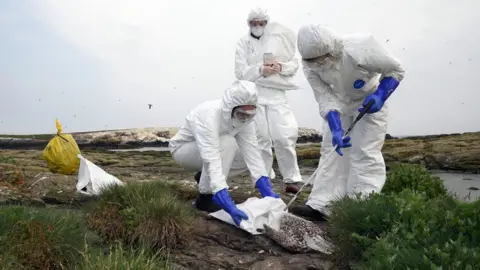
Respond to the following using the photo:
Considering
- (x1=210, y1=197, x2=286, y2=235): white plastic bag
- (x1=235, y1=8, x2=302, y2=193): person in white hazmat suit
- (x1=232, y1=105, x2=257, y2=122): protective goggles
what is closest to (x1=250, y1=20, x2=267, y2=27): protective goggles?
(x1=235, y1=8, x2=302, y2=193): person in white hazmat suit

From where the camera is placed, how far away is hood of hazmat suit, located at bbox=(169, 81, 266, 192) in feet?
15.9

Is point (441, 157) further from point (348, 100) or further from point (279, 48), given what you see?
point (348, 100)

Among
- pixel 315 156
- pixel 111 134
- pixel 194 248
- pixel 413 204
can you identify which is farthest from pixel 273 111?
pixel 111 134

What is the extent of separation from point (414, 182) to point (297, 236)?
2.10 m

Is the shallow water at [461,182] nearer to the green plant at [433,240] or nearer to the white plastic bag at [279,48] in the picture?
the white plastic bag at [279,48]

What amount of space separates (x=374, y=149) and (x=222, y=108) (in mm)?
1724

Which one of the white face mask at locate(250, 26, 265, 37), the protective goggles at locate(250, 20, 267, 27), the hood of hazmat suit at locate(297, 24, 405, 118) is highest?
the protective goggles at locate(250, 20, 267, 27)

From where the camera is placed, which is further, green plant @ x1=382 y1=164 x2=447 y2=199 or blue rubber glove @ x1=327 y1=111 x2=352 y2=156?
green plant @ x1=382 y1=164 x2=447 y2=199

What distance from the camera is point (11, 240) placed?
3.43 meters

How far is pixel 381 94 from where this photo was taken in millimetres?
4910

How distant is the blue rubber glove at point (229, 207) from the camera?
4598 mm

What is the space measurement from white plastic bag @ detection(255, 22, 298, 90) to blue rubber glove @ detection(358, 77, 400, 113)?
2134 mm

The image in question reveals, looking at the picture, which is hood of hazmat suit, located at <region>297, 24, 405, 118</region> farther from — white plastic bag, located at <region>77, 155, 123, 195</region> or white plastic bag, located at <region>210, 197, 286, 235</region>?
white plastic bag, located at <region>77, 155, 123, 195</region>

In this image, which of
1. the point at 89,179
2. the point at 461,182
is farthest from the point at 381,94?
the point at 461,182
